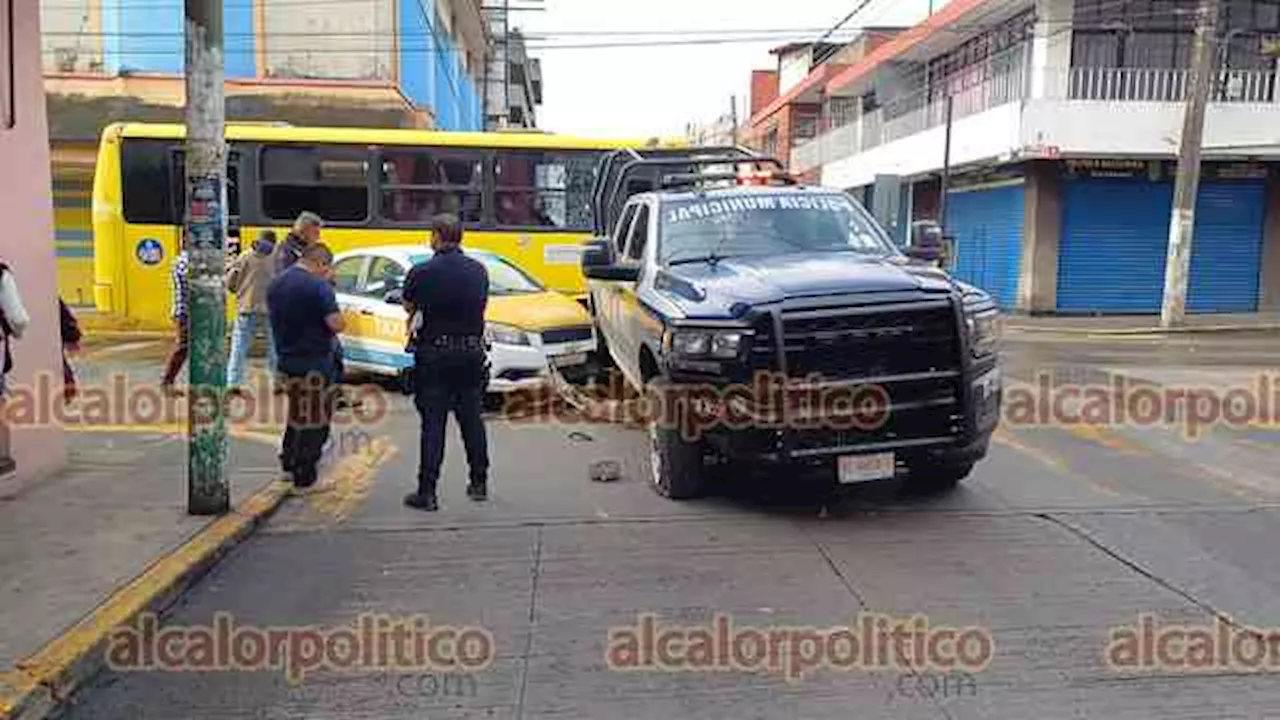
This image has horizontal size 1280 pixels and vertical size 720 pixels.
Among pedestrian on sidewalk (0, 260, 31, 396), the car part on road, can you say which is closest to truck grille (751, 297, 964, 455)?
the car part on road

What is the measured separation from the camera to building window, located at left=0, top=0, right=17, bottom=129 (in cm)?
761

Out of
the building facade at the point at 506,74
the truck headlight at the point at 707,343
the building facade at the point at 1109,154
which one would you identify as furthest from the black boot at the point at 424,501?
the building facade at the point at 506,74

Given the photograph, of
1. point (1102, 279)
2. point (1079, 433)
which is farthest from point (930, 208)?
point (1079, 433)

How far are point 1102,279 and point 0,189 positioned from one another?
24.7m

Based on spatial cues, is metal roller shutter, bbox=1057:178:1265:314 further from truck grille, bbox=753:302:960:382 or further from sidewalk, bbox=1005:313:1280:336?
truck grille, bbox=753:302:960:382

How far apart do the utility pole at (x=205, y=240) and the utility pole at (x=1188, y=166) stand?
19862 mm

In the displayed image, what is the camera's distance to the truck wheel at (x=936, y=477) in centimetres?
797

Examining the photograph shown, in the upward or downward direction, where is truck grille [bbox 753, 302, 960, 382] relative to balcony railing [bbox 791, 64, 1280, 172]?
downward

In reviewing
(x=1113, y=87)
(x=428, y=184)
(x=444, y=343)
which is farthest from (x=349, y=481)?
(x=1113, y=87)

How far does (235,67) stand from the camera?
937 inches

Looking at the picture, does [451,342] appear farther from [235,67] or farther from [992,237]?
[992,237]

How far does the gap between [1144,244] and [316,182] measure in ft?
62.6

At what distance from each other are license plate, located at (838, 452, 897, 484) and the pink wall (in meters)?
5.23

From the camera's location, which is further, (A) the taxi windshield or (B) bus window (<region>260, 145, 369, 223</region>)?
(B) bus window (<region>260, 145, 369, 223</region>)
